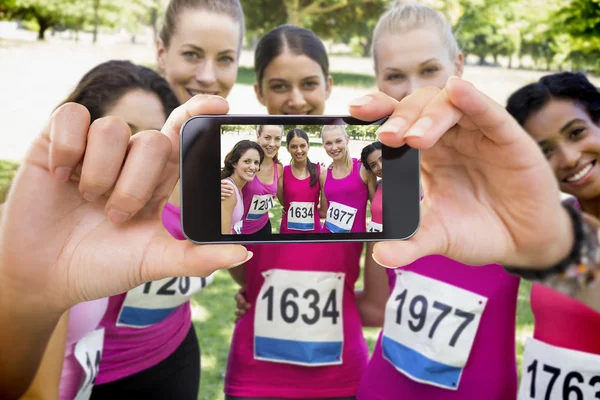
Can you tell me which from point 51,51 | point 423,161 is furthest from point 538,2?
point 423,161

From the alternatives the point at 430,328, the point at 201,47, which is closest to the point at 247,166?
the point at 430,328

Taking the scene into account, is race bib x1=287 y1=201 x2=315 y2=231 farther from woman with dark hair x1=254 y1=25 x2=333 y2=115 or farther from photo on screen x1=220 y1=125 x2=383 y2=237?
woman with dark hair x1=254 y1=25 x2=333 y2=115

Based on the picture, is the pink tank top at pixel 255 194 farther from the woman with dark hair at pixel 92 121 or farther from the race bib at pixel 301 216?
the woman with dark hair at pixel 92 121

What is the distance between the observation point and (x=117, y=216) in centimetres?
135

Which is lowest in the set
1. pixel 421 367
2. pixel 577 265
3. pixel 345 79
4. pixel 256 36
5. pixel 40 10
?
pixel 421 367

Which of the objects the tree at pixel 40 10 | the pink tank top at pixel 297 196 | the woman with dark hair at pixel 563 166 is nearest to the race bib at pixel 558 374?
the woman with dark hair at pixel 563 166

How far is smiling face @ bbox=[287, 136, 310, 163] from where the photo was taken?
1481mm

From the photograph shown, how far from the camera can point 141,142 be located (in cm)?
133

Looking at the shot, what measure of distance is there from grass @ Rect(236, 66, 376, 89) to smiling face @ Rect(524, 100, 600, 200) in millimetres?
17942

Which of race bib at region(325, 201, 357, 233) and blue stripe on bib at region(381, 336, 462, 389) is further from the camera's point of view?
blue stripe on bib at region(381, 336, 462, 389)

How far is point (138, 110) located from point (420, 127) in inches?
63.5

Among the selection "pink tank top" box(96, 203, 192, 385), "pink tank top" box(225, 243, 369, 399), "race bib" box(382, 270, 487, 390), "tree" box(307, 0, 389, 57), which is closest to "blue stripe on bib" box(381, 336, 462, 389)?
"race bib" box(382, 270, 487, 390)

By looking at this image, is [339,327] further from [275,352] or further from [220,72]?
[220,72]

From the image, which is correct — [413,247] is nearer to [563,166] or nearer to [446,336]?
[446,336]
